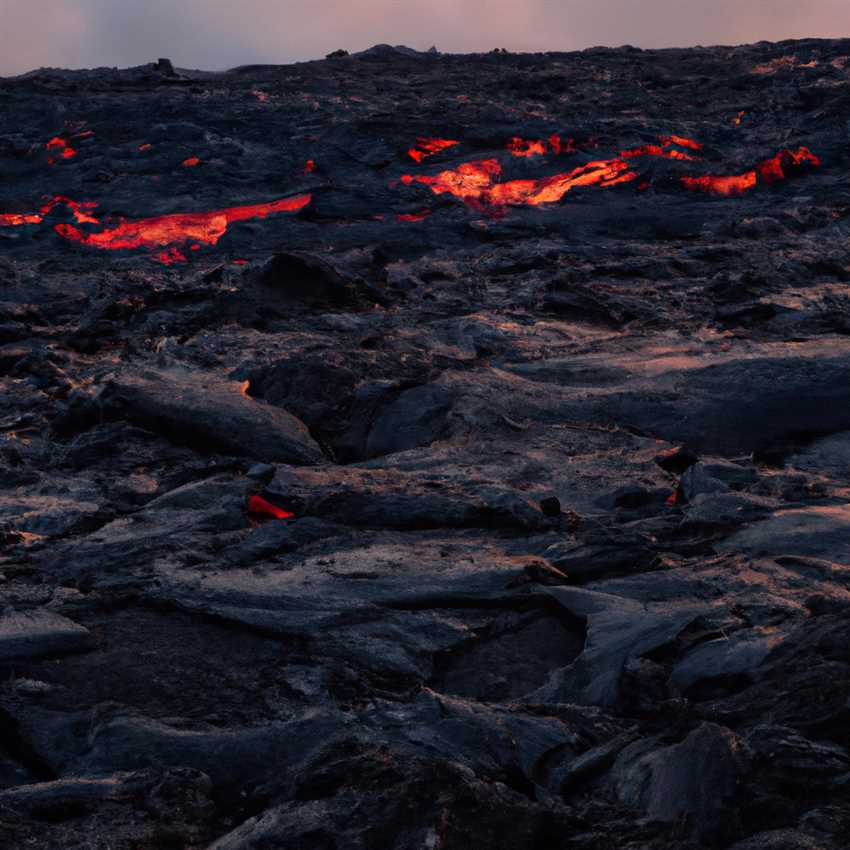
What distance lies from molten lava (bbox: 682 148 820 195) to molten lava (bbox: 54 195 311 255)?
4.26 metres

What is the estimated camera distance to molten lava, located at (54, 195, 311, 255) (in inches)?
434

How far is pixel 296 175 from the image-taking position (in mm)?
11945

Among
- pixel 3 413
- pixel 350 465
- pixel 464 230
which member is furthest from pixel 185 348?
pixel 464 230

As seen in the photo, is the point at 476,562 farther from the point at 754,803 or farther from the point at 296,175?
the point at 296,175

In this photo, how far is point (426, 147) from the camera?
1240 centimetres

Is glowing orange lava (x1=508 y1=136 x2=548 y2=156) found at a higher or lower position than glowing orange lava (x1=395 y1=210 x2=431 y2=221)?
higher

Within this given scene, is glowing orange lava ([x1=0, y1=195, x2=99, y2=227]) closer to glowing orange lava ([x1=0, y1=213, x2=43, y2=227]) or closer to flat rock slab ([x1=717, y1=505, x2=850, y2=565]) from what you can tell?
glowing orange lava ([x1=0, y1=213, x2=43, y2=227])

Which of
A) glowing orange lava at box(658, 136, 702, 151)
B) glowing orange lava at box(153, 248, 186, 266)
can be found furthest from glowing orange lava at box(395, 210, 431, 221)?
glowing orange lava at box(658, 136, 702, 151)

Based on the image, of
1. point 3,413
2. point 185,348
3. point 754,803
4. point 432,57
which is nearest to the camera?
point 754,803

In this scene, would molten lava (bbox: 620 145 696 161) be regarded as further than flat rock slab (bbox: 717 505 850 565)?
Yes

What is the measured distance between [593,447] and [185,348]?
9.65 feet

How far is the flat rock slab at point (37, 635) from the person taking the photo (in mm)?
3051

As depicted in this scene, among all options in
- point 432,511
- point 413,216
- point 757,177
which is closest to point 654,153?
point 757,177

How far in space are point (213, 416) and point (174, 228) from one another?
6.59 meters
